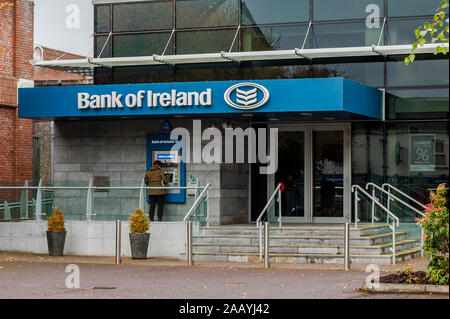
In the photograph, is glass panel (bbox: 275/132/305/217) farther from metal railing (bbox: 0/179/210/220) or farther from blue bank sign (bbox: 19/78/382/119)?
metal railing (bbox: 0/179/210/220)

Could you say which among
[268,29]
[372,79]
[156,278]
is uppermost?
[268,29]

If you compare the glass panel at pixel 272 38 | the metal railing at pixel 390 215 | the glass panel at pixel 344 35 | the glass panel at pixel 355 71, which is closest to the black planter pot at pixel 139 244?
the metal railing at pixel 390 215

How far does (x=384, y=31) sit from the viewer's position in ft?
73.7

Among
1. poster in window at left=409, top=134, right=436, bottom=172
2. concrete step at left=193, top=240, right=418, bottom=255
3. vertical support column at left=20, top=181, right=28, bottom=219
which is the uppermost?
poster in window at left=409, top=134, right=436, bottom=172

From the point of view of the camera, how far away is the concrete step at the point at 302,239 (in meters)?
19.6

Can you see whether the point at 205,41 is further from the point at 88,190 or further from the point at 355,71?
the point at 88,190

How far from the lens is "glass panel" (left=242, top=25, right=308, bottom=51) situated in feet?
75.7

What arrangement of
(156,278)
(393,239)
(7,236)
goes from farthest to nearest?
1. (7,236)
2. (393,239)
3. (156,278)

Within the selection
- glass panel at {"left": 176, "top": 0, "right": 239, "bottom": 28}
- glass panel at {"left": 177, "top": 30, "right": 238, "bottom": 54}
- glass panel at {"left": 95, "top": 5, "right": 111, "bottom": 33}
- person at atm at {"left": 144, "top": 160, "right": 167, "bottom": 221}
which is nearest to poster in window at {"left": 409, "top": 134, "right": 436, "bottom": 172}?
glass panel at {"left": 177, "top": 30, "right": 238, "bottom": 54}

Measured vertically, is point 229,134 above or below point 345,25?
below

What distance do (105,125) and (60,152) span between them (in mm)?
1564

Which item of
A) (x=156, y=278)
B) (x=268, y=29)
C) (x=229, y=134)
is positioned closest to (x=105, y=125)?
(x=229, y=134)

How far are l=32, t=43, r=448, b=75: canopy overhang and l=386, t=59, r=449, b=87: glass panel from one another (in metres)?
0.40

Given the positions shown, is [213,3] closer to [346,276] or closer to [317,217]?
[317,217]
